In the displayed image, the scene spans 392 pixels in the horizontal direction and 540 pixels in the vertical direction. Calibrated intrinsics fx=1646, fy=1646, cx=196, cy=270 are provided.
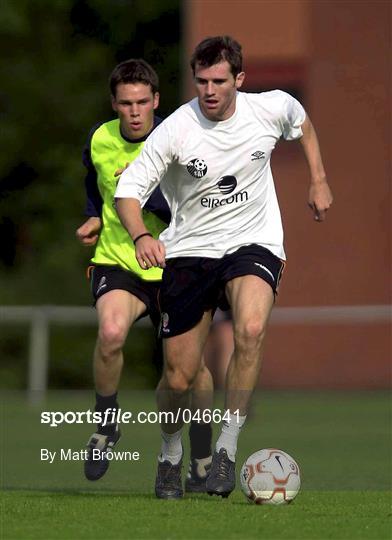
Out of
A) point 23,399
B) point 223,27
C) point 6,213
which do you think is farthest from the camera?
point 6,213

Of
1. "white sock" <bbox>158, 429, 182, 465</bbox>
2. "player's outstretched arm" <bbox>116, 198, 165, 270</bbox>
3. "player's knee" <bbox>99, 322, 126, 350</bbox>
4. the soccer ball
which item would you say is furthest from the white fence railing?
the soccer ball

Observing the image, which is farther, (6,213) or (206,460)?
(6,213)

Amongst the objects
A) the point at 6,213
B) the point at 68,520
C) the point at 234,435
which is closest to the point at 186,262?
the point at 234,435

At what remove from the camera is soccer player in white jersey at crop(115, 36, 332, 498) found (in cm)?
862

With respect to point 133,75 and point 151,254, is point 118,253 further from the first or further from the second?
point 151,254

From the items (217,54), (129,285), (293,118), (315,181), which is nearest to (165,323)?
(129,285)

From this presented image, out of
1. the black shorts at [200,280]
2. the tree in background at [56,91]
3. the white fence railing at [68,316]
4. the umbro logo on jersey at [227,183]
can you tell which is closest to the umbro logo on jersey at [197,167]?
the umbro logo on jersey at [227,183]

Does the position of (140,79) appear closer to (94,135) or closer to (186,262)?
(94,135)

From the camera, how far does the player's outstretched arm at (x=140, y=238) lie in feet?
26.9

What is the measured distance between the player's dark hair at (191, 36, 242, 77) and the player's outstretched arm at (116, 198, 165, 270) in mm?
812

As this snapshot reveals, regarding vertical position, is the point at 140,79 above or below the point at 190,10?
below

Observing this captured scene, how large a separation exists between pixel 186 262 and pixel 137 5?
25833 millimetres

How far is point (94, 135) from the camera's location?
32.0 ft

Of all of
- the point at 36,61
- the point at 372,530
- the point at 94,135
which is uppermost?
the point at 36,61
